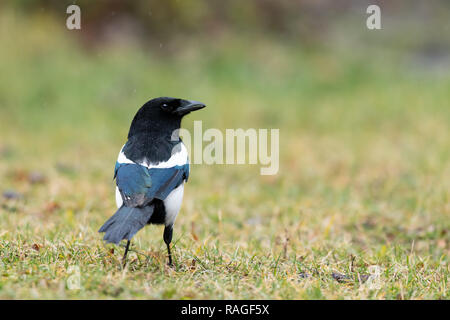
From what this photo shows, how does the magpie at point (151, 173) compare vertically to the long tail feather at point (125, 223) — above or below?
above

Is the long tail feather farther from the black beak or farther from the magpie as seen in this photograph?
the black beak

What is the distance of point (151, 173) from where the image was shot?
132 inches

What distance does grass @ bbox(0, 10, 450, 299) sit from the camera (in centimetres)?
324

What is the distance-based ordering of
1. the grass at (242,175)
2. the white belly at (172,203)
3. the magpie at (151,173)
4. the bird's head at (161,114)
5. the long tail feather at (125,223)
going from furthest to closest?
the bird's head at (161,114)
the white belly at (172,203)
the grass at (242,175)
the magpie at (151,173)
the long tail feather at (125,223)

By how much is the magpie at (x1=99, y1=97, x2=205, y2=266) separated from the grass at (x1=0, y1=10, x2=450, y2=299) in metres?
0.24

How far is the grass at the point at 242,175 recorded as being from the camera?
3238mm

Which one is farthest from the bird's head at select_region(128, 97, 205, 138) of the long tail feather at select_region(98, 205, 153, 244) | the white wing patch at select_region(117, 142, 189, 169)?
the long tail feather at select_region(98, 205, 153, 244)

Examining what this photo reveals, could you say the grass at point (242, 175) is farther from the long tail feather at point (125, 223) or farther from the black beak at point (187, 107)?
the black beak at point (187, 107)

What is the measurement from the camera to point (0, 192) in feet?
18.7

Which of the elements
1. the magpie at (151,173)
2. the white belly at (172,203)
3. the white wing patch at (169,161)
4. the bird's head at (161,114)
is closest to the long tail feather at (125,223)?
the magpie at (151,173)

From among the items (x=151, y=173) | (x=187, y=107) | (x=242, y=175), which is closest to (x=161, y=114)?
(x=187, y=107)

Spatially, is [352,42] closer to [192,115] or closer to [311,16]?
[311,16]

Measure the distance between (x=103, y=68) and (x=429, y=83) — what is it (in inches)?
240
